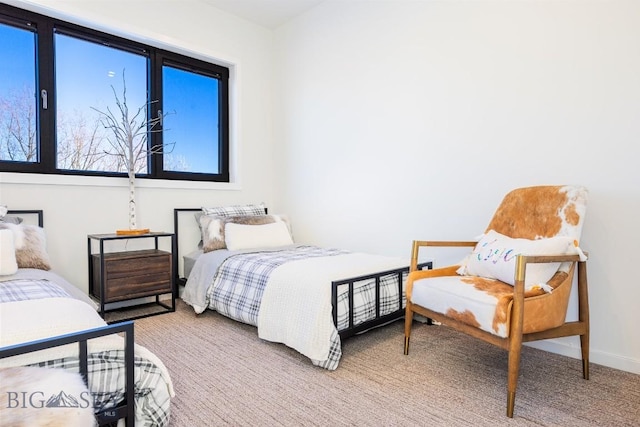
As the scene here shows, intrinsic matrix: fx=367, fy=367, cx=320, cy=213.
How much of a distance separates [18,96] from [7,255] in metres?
1.45

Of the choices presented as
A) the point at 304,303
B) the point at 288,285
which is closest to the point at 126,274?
the point at 288,285

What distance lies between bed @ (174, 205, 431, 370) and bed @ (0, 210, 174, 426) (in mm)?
849

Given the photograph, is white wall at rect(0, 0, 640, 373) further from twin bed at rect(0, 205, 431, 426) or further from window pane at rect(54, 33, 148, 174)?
twin bed at rect(0, 205, 431, 426)

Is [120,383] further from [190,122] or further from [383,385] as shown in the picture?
[190,122]

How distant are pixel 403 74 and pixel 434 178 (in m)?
0.91

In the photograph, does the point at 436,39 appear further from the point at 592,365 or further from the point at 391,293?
the point at 592,365

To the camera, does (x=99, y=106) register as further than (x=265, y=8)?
No

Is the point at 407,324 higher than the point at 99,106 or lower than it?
lower

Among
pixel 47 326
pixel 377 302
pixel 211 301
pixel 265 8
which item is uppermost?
pixel 265 8

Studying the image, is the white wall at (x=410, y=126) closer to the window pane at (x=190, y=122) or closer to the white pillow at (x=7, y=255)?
the window pane at (x=190, y=122)

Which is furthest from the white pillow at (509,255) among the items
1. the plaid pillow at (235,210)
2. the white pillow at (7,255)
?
the white pillow at (7,255)

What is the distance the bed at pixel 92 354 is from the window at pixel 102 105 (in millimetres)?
1825

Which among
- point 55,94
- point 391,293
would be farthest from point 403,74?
point 55,94

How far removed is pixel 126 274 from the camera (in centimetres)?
268
